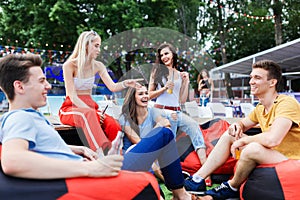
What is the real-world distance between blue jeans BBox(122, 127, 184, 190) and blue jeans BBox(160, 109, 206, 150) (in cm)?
93

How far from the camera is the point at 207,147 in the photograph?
9.10 feet

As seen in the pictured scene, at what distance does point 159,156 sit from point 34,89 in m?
0.77

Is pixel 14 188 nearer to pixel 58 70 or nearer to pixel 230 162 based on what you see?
pixel 230 162

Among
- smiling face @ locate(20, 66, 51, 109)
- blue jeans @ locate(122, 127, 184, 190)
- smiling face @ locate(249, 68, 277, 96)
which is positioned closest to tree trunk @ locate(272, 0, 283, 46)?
smiling face @ locate(249, 68, 277, 96)

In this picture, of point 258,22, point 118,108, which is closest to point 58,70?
point 118,108

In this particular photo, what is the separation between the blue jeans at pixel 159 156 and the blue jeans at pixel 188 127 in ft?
3.06

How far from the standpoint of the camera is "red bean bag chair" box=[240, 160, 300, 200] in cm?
175

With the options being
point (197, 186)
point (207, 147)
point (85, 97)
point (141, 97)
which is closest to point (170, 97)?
point (141, 97)

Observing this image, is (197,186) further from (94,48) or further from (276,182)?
(94,48)

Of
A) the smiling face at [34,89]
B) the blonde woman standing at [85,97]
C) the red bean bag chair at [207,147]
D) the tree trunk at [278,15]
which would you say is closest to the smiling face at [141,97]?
the blonde woman standing at [85,97]

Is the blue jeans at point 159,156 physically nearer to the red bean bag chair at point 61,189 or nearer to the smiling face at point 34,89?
the red bean bag chair at point 61,189

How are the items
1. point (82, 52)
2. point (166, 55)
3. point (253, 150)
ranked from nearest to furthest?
point (253, 150) → point (82, 52) → point (166, 55)

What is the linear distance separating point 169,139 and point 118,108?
36.1 inches

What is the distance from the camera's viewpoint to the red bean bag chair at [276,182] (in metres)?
1.75
